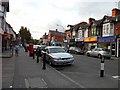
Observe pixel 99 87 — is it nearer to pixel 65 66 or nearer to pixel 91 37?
pixel 65 66

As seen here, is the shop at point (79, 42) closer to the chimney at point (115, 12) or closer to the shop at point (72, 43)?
the shop at point (72, 43)

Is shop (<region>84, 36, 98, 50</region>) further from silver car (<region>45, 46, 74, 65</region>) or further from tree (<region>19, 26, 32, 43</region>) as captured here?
tree (<region>19, 26, 32, 43</region>)

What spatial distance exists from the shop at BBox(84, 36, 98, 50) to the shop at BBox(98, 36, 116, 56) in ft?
7.38

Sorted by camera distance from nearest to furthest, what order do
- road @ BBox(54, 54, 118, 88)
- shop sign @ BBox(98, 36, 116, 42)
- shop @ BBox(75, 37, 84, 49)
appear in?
road @ BBox(54, 54, 118, 88) < shop sign @ BBox(98, 36, 116, 42) < shop @ BBox(75, 37, 84, 49)

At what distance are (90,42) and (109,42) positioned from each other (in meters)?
8.88

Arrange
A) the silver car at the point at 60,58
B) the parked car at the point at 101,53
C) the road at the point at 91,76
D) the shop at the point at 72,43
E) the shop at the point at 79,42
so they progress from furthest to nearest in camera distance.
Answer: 1. the shop at the point at 72,43
2. the shop at the point at 79,42
3. the parked car at the point at 101,53
4. the silver car at the point at 60,58
5. the road at the point at 91,76

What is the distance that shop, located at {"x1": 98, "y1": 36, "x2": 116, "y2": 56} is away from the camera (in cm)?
3791

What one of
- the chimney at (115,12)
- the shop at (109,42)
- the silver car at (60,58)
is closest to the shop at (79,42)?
the shop at (109,42)

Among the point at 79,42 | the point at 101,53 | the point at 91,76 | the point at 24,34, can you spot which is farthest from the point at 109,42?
the point at 24,34

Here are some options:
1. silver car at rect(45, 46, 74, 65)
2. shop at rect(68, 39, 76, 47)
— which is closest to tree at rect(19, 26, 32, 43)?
shop at rect(68, 39, 76, 47)

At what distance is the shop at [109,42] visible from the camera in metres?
37.9

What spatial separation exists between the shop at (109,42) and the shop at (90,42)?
2250 mm

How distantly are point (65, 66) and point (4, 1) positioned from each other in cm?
2717

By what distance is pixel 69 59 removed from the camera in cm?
1745
